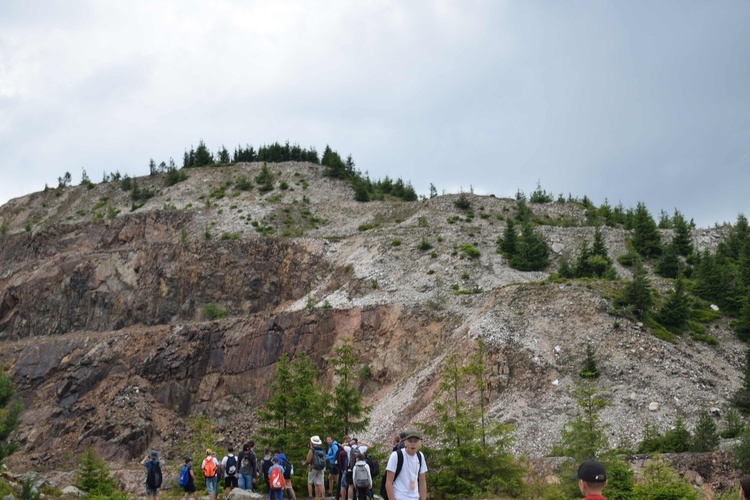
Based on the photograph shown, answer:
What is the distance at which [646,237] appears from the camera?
6350 cm

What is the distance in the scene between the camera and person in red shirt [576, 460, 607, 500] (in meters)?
7.57

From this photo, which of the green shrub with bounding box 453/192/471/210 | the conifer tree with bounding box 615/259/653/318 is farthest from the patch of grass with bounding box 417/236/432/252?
the conifer tree with bounding box 615/259/653/318

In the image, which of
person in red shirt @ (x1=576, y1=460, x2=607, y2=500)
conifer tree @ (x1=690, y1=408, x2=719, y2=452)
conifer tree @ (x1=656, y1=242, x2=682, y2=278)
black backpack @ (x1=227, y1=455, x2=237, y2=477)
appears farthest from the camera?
conifer tree @ (x1=656, y1=242, x2=682, y2=278)

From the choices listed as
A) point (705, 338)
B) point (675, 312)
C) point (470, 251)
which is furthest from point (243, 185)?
point (705, 338)

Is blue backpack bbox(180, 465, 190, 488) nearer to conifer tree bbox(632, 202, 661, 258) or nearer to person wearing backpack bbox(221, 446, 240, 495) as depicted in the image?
person wearing backpack bbox(221, 446, 240, 495)

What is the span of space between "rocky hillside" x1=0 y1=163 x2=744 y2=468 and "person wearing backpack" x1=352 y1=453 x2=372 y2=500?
18.4m

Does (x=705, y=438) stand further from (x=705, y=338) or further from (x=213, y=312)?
(x=213, y=312)

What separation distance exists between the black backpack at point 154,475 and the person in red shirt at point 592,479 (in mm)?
16460

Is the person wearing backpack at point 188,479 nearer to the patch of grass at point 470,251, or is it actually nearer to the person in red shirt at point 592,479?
the person in red shirt at point 592,479

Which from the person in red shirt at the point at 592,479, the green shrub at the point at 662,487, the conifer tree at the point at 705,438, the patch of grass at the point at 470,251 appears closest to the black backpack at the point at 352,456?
the green shrub at the point at 662,487

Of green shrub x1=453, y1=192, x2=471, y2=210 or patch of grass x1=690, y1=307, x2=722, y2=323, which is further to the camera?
green shrub x1=453, y1=192, x2=471, y2=210

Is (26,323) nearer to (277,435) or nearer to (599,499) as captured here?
(277,435)

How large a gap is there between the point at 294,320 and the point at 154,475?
3357cm

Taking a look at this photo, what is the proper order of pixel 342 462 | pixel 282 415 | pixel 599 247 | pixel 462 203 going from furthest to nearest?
pixel 462 203, pixel 599 247, pixel 282 415, pixel 342 462
